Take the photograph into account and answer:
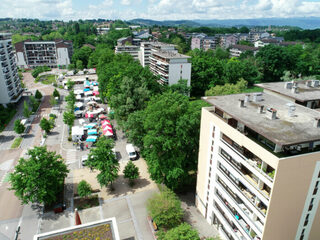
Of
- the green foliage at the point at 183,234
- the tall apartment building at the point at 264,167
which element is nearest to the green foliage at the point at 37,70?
the tall apartment building at the point at 264,167

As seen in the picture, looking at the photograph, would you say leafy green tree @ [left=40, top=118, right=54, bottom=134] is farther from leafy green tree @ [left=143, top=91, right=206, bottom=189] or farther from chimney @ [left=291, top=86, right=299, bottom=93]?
chimney @ [left=291, top=86, right=299, bottom=93]

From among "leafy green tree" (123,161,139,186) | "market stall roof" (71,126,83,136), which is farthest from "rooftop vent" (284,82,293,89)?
"market stall roof" (71,126,83,136)

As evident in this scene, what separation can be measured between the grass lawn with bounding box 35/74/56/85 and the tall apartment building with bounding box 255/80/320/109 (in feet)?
264

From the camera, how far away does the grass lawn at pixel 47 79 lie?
89.7 meters

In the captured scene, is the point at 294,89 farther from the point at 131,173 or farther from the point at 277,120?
the point at 131,173

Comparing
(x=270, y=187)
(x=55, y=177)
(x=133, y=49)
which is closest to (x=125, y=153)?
(x=55, y=177)

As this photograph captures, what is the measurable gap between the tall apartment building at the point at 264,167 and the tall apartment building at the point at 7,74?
55.0 meters

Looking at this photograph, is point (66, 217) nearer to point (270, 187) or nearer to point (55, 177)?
point (55, 177)

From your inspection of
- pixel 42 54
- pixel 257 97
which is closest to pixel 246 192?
pixel 257 97

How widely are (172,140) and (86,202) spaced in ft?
43.2

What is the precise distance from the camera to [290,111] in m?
20.1

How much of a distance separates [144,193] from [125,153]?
10995 millimetres

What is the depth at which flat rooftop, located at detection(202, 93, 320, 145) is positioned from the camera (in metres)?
16.5

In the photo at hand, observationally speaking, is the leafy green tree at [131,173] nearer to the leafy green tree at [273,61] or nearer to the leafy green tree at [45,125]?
the leafy green tree at [45,125]
